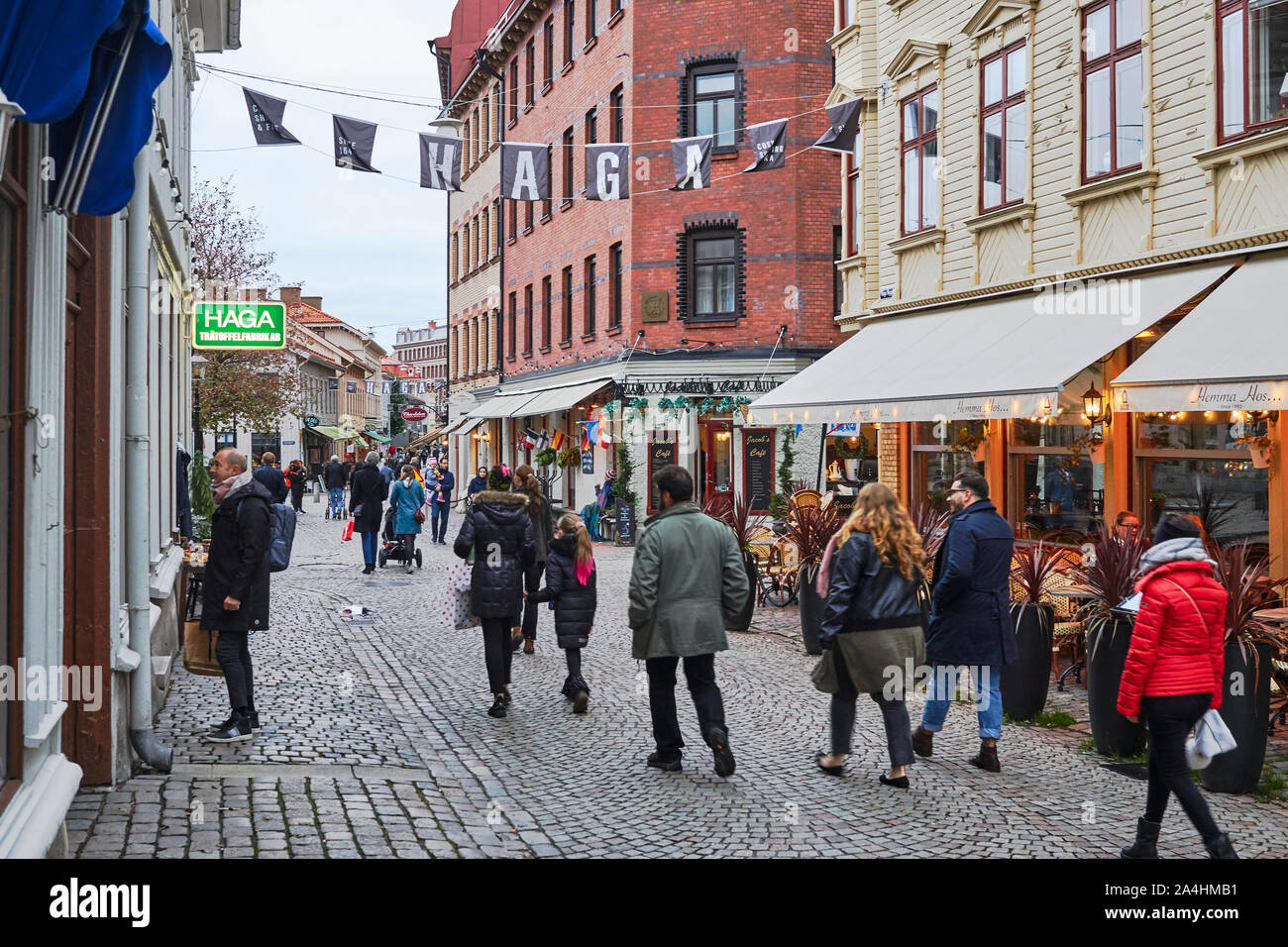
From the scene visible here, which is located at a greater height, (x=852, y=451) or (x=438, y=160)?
(x=438, y=160)


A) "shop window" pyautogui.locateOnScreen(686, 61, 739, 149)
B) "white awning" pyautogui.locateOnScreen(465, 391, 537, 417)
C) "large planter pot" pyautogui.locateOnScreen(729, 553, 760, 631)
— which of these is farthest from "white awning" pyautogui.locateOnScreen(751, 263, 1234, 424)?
"white awning" pyautogui.locateOnScreen(465, 391, 537, 417)

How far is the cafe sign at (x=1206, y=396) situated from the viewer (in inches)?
376

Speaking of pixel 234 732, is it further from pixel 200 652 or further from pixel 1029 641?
pixel 1029 641

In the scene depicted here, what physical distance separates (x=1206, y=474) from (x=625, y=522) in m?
15.0

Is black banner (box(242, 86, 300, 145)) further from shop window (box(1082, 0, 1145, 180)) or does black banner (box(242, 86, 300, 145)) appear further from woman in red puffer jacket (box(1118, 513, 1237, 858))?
woman in red puffer jacket (box(1118, 513, 1237, 858))

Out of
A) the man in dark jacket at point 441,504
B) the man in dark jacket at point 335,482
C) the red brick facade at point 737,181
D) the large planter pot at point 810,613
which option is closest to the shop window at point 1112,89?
the large planter pot at point 810,613

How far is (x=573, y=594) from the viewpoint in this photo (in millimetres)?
9297

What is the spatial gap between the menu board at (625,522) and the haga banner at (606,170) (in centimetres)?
918

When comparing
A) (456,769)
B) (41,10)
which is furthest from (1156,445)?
(41,10)

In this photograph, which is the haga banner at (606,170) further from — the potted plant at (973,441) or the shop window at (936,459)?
the potted plant at (973,441)

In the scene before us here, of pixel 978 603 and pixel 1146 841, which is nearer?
pixel 1146 841

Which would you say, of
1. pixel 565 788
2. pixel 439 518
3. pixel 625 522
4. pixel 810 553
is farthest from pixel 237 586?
pixel 439 518

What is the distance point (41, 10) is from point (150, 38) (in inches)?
30.7
